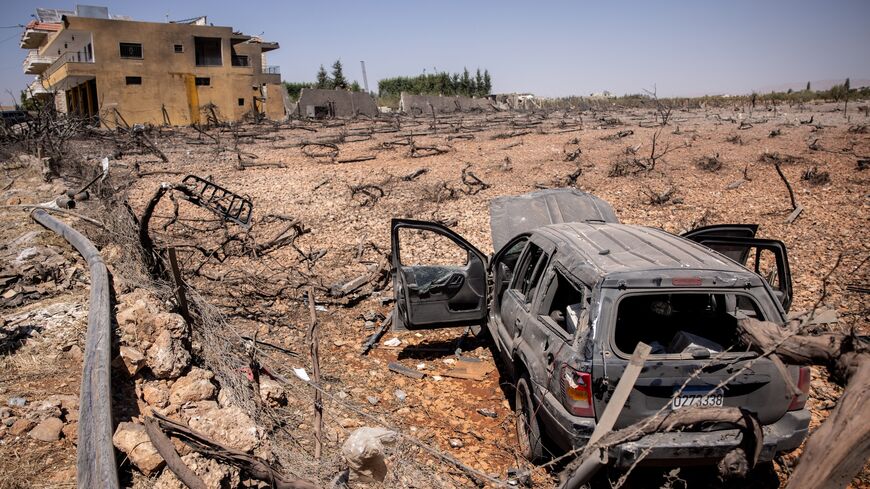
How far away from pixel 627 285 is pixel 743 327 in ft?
3.31

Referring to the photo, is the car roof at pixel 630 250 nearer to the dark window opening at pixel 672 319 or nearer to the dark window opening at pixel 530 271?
the dark window opening at pixel 530 271

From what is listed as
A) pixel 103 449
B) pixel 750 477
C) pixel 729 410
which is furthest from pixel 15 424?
pixel 750 477

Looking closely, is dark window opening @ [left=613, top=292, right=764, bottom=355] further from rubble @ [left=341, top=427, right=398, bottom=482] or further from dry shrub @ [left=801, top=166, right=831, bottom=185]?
dry shrub @ [left=801, top=166, right=831, bottom=185]

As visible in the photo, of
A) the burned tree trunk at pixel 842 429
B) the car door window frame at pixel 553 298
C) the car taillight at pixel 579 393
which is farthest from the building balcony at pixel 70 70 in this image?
the burned tree trunk at pixel 842 429

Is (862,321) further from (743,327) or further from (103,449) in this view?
(103,449)

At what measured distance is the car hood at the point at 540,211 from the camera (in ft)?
22.4

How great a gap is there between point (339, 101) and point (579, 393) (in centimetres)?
4487

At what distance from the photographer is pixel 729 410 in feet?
8.82

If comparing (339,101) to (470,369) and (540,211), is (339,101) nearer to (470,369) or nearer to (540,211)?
(540,211)

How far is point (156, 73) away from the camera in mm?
39938

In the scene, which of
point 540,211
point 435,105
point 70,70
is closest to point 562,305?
point 540,211

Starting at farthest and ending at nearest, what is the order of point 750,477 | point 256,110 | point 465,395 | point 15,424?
point 256,110, point 465,395, point 750,477, point 15,424

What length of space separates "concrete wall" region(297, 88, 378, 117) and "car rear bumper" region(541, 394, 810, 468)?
134ft

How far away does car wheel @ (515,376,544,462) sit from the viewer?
4.02 m
